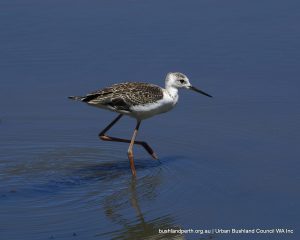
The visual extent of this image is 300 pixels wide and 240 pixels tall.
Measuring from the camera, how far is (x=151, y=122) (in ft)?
41.8

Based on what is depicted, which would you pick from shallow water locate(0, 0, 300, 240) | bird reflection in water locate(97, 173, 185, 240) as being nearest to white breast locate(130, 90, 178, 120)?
shallow water locate(0, 0, 300, 240)

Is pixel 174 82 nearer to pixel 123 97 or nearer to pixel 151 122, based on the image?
pixel 123 97

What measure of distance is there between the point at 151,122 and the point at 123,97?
1.25 meters

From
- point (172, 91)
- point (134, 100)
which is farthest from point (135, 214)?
Answer: point (172, 91)

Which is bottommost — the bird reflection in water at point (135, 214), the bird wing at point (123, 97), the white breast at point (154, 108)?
the bird reflection in water at point (135, 214)

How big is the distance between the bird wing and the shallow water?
69 cm

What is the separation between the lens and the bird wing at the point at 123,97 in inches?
455

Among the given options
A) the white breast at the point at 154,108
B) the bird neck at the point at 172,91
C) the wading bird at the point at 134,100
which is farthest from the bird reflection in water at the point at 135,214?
the bird neck at the point at 172,91

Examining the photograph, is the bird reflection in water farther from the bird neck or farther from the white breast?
the bird neck

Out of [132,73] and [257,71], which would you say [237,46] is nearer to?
[257,71]

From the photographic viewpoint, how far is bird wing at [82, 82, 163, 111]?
1155 centimetres

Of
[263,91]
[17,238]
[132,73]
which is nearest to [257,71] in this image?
[263,91]

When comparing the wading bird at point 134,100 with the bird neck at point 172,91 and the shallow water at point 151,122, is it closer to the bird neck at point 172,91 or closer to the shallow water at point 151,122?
the bird neck at point 172,91

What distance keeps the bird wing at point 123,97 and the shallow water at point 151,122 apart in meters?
0.69
